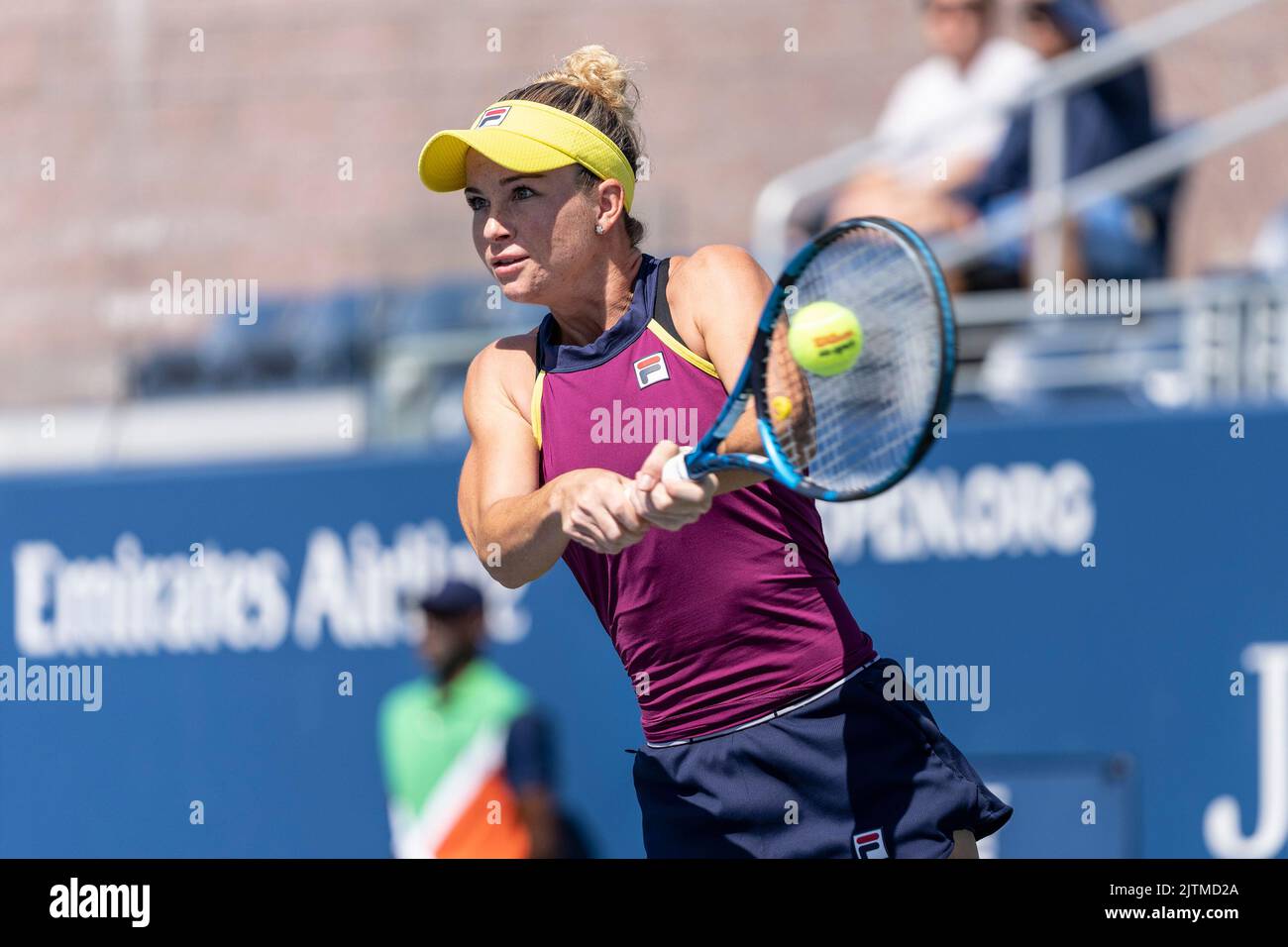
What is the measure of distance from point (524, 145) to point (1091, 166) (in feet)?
11.5

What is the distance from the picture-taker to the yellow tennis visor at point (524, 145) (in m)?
3.03

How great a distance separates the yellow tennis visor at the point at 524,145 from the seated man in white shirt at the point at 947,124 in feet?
10.5

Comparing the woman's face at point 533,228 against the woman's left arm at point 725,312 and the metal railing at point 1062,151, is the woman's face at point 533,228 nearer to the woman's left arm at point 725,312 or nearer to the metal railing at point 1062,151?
the woman's left arm at point 725,312

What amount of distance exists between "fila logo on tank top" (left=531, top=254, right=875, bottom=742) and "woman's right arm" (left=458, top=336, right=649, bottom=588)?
0.06 metres

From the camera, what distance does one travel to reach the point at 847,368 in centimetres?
302

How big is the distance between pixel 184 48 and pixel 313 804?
3564 millimetres

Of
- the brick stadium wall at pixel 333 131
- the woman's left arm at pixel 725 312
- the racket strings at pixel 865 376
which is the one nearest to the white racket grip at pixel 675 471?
the woman's left arm at pixel 725 312

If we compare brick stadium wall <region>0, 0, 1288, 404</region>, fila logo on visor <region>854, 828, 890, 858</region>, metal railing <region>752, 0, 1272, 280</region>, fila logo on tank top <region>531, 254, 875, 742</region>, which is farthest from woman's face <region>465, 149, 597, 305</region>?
brick stadium wall <region>0, 0, 1288, 404</region>

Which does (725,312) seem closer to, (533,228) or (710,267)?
(710,267)

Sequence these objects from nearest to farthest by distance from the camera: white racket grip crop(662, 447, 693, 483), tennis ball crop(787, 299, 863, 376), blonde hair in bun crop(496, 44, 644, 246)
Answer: white racket grip crop(662, 447, 693, 483), tennis ball crop(787, 299, 863, 376), blonde hair in bun crop(496, 44, 644, 246)

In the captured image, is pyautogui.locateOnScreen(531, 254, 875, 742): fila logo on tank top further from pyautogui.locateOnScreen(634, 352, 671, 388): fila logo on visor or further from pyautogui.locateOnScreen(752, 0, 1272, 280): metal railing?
pyautogui.locateOnScreen(752, 0, 1272, 280): metal railing

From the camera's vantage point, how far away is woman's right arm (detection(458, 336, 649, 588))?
2.85 meters

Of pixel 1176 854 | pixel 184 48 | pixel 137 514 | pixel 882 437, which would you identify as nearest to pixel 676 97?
pixel 184 48

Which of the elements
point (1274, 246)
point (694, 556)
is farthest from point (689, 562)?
point (1274, 246)
